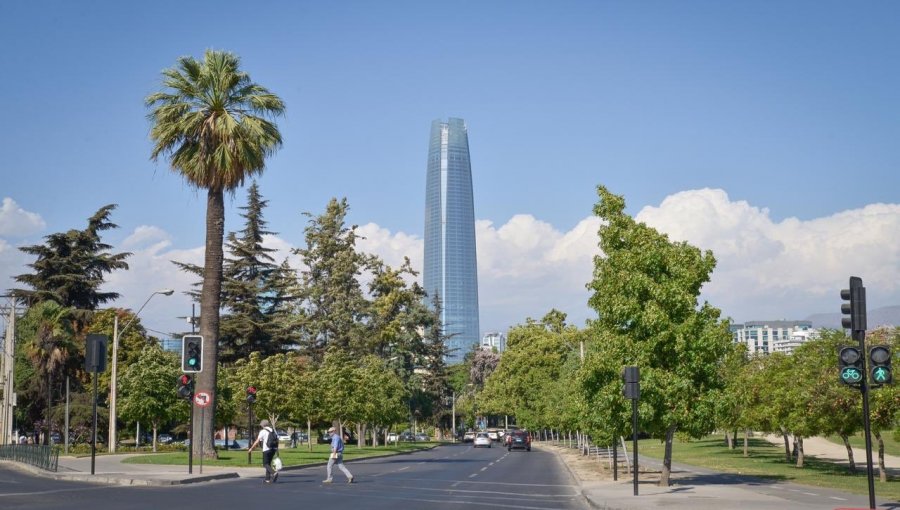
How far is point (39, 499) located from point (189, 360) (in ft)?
29.6

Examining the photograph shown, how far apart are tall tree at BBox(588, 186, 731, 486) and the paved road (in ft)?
12.0

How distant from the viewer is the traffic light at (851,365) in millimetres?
18766

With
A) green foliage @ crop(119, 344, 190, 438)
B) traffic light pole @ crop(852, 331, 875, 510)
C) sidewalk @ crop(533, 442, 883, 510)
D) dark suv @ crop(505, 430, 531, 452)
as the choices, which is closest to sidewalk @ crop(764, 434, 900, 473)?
dark suv @ crop(505, 430, 531, 452)

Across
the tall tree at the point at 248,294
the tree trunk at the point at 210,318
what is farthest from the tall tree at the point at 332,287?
the tree trunk at the point at 210,318

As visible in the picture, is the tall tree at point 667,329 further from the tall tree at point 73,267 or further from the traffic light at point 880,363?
→ the tall tree at point 73,267

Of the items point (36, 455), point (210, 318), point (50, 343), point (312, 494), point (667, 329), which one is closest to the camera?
point (312, 494)

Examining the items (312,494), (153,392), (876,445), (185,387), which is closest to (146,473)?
(185,387)

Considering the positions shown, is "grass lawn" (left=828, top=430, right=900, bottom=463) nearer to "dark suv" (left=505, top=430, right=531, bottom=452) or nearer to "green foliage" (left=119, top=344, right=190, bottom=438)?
"dark suv" (left=505, top=430, right=531, bottom=452)

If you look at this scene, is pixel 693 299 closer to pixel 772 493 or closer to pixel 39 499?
pixel 772 493

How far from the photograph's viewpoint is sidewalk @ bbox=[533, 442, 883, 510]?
20.3 m

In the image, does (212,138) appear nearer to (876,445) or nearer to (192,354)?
(192,354)

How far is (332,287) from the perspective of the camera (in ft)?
305

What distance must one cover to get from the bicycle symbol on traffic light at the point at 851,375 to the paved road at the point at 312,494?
650cm

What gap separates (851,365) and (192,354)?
19.6m
